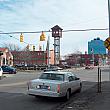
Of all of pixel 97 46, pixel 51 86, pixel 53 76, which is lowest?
pixel 51 86

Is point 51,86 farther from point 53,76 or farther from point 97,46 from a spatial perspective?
point 97,46

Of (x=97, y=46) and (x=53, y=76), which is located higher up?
(x=97, y=46)

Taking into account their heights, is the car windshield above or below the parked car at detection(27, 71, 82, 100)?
above

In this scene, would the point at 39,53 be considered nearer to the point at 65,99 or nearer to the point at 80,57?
the point at 80,57

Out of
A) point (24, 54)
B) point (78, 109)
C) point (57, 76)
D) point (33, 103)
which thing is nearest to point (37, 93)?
point (33, 103)

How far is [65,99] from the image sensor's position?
15.1 meters

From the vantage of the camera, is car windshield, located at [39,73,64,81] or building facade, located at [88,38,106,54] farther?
building facade, located at [88,38,106,54]

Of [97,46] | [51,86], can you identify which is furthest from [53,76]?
[97,46]

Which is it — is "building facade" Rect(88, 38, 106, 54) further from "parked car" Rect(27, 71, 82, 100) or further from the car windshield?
the car windshield

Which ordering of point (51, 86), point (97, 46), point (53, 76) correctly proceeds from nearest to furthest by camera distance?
point (51, 86) → point (53, 76) → point (97, 46)

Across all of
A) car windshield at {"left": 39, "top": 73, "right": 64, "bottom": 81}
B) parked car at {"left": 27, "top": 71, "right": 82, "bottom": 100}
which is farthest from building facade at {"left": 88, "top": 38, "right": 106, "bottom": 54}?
car windshield at {"left": 39, "top": 73, "right": 64, "bottom": 81}

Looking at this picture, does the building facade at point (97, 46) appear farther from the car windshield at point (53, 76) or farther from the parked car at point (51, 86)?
the car windshield at point (53, 76)

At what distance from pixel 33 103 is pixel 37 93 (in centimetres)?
57

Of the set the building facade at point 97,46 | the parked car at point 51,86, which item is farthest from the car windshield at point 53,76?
the building facade at point 97,46
